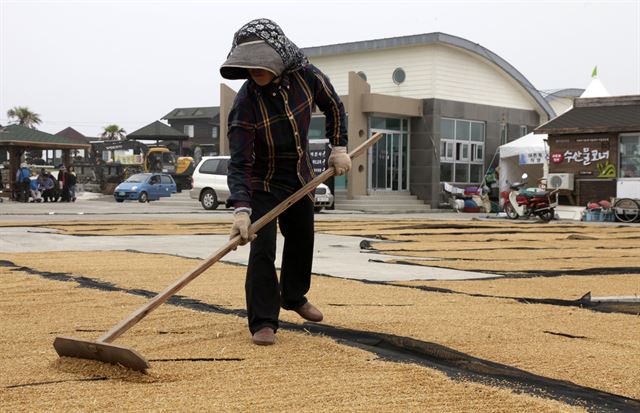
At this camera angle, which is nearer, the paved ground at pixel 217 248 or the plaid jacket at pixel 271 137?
the plaid jacket at pixel 271 137

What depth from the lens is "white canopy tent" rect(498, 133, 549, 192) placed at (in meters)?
25.6

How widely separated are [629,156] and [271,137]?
65.0ft

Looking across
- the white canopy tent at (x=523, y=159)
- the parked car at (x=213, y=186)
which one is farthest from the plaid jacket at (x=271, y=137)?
the white canopy tent at (x=523, y=159)

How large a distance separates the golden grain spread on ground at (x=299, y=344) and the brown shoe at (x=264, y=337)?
51 mm

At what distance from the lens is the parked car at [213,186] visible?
77.6 ft

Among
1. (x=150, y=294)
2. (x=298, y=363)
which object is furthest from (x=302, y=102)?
(x=150, y=294)

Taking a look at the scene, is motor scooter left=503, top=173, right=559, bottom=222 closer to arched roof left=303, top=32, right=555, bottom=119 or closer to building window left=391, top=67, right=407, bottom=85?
arched roof left=303, top=32, right=555, bottom=119

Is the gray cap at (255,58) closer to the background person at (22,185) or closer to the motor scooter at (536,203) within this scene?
the motor scooter at (536,203)

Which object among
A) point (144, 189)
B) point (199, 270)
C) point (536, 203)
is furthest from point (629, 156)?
point (199, 270)

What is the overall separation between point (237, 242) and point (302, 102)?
787mm

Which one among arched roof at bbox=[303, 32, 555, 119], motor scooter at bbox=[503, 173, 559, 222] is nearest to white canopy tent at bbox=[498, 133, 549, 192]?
motor scooter at bbox=[503, 173, 559, 222]

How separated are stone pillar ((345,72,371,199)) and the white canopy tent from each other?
4807 millimetres

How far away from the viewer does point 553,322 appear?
14.2ft

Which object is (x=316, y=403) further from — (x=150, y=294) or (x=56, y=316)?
(x=150, y=294)
